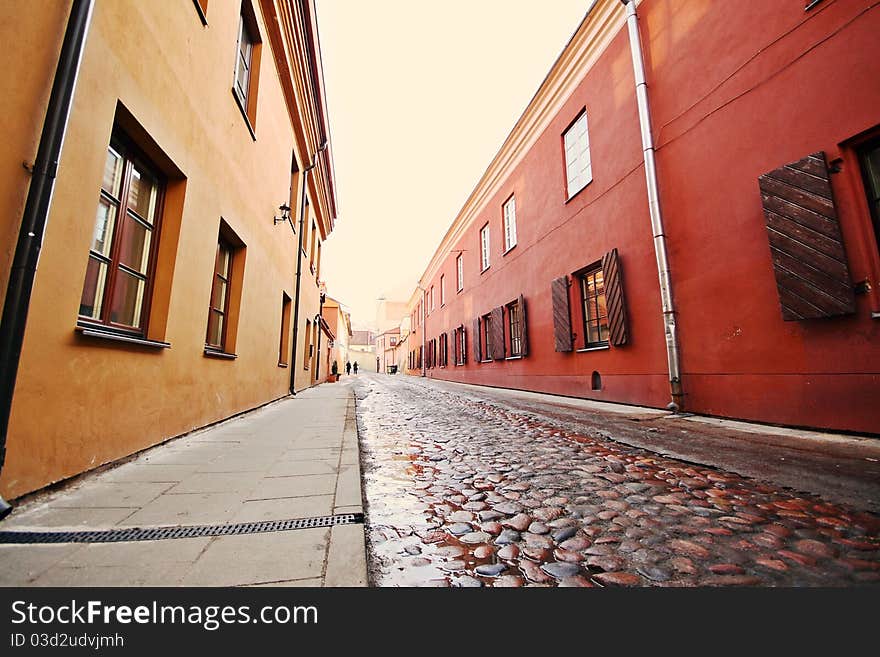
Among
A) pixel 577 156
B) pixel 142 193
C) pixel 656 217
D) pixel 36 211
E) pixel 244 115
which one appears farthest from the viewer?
pixel 577 156

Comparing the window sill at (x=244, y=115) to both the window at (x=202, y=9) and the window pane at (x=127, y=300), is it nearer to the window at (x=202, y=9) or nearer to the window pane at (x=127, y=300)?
A: the window at (x=202, y=9)

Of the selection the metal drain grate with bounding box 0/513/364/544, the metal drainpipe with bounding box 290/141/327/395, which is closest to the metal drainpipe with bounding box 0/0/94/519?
the metal drain grate with bounding box 0/513/364/544

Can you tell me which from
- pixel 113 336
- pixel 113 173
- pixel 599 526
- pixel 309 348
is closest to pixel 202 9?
pixel 113 173

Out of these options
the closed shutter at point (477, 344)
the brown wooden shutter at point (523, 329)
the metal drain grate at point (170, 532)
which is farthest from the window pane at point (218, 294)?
the closed shutter at point (477, 344)

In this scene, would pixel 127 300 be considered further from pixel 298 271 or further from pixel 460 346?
pixel 460 346

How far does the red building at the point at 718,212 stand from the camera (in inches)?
134

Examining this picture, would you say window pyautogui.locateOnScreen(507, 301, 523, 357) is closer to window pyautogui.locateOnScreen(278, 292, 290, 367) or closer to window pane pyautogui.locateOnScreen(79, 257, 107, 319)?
window pyautogui.locateOnScreen(278, 292, 290, 367)

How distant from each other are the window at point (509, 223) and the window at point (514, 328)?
→ 5.72 ft

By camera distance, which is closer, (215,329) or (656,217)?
(215,329)

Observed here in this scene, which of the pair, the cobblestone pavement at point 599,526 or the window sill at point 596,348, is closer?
the cobblestone pavement at point 599,526

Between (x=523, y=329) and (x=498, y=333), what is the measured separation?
188 centimetres

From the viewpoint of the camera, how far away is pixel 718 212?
460cm

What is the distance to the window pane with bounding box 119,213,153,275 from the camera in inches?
111

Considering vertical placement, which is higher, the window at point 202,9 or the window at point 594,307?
the window at point 202,9
